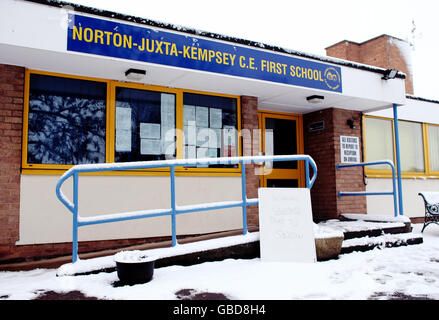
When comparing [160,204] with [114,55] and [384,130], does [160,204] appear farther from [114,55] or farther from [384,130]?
[384,130]

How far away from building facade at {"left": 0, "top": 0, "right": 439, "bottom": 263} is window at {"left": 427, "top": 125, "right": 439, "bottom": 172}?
270 cm

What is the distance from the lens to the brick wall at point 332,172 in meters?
6.89

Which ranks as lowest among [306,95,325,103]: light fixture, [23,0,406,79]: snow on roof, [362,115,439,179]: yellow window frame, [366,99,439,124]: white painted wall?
[362,115,439,179]: yellow window frame

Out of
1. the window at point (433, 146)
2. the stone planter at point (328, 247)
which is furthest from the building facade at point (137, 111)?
the window at point (433, 146)

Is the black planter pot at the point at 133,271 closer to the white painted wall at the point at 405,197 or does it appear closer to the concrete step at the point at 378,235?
the concrete step at the point at 378,235

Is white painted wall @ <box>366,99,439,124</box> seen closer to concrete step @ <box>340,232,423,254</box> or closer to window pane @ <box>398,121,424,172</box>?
window pane @ <box>398,121,424,172</box>

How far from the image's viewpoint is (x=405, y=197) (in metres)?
7.95

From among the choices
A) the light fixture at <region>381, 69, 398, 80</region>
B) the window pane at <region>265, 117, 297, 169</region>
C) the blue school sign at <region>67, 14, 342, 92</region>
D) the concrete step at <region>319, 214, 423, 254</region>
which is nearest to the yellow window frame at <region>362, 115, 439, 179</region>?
the light fixture at <region>381, 69, 398, 80</region>

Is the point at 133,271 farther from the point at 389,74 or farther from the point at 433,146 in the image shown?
the point at 433,146

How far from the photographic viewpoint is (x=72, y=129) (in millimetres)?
4891

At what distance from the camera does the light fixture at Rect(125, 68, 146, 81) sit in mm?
4770

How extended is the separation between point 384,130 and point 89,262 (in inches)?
268

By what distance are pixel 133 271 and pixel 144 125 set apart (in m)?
2.64

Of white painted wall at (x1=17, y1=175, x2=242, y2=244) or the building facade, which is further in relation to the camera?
white painted wall at (x1=17, y1=175, x2=242, y2=244)
